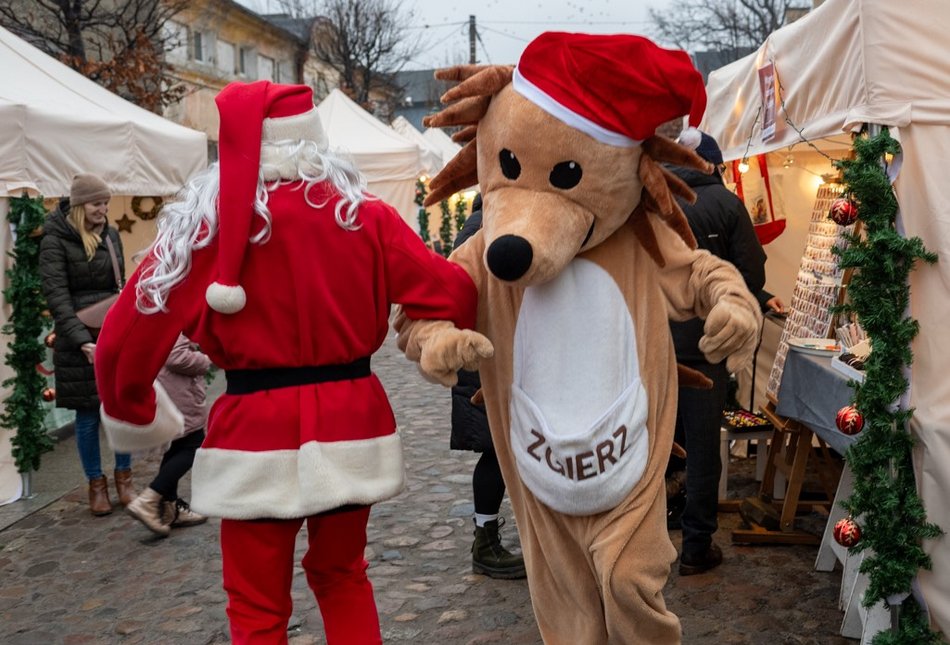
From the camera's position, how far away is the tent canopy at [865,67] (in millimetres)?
3322

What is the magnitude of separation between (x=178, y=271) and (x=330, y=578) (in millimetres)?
1041

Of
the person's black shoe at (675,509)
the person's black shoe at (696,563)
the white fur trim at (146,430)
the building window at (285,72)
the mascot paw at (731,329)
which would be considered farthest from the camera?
the building window at (285,72)

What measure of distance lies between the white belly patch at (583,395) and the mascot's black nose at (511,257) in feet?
0.80

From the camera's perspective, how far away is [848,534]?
3.47 meters

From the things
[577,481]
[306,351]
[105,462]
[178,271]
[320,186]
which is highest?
[320,186]

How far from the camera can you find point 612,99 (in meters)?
2.51

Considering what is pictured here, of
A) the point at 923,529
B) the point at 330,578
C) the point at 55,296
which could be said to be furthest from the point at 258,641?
the point at 55,296

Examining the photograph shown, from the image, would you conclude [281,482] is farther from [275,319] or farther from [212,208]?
[212,208]

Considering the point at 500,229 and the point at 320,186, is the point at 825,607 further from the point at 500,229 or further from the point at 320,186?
the point at 320,186

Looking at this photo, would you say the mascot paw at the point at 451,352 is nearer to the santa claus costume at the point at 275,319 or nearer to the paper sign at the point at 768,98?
the santa claus costume at the point at 275,319

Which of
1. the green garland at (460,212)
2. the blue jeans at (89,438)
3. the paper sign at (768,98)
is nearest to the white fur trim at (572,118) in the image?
the paper sign at (768,98)

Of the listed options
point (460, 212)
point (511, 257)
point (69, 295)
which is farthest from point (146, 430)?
point (460, 212)

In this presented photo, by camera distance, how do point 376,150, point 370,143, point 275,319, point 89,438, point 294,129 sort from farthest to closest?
point 370,143 → point 376,150 → point 89,438 → point 294,129 → point 275,319

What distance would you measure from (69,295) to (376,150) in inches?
472
